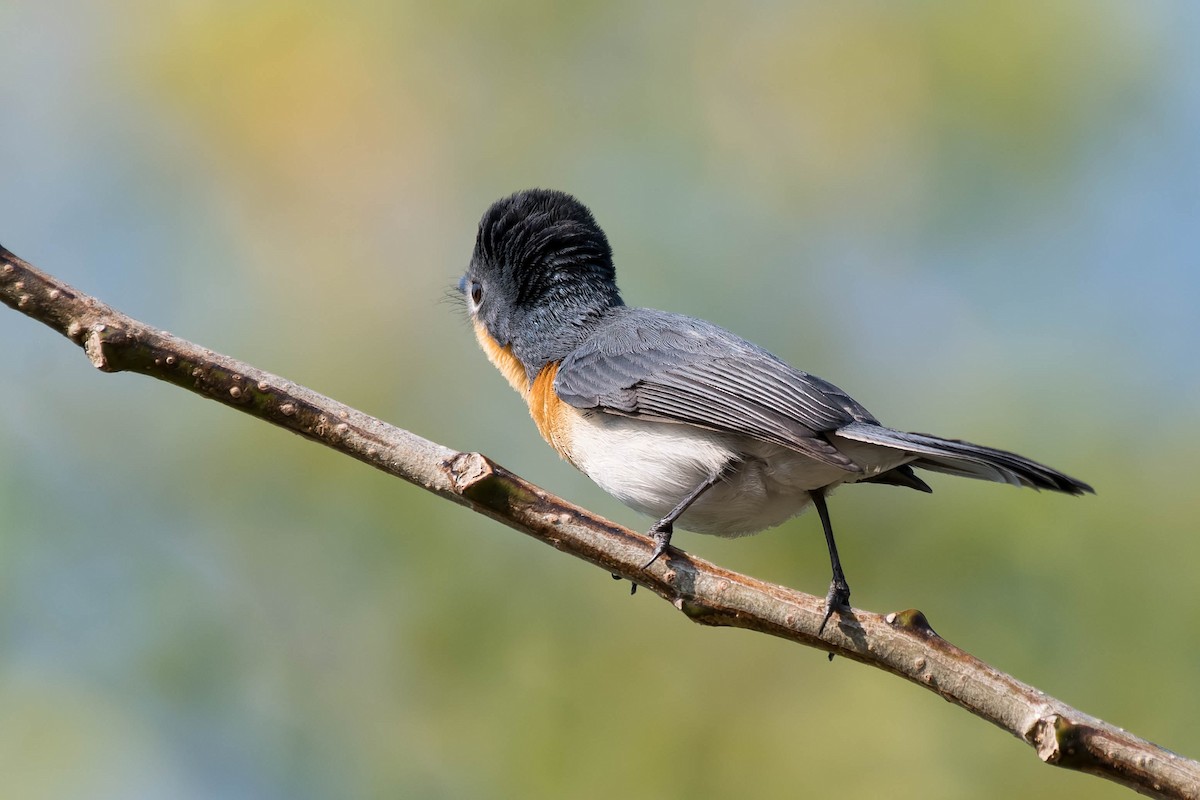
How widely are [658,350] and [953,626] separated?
2.10m

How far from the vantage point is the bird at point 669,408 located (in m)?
3.17

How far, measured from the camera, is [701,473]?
11.3ft

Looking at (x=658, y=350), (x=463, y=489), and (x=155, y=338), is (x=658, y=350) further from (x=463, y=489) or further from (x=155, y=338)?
(x=155, y=338)

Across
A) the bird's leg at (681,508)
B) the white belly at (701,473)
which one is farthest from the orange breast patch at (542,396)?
the bird's leg at (681,508)

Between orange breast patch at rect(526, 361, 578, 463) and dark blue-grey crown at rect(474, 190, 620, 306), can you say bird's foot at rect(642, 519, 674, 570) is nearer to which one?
orange breast patch at rect(526, 361, 578, 463)

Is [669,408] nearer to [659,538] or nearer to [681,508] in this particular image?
[681,508]

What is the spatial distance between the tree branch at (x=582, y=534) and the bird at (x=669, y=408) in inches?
4.3

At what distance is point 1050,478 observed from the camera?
2.75 m

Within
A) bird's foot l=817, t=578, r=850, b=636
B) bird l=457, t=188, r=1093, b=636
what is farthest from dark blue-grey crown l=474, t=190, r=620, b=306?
bird's foot l=817, t=578, r=850, b=636

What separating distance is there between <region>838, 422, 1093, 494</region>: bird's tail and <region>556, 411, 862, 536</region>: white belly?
0.24 m

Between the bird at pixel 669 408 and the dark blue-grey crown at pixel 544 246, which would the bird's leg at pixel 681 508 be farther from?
the dark blue-grey crown at pixel 544 246

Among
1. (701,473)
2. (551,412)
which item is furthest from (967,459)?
(551,412)

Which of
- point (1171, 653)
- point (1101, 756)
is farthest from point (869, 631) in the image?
point (1171, 653)

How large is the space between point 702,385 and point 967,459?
0.98m
